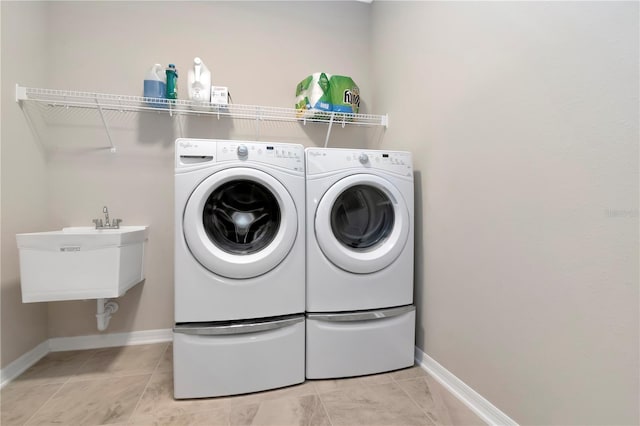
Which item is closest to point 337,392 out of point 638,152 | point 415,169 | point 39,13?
point 415,169

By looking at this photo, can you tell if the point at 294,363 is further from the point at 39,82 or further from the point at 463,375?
the point at 39,82

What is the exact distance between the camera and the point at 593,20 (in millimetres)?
813

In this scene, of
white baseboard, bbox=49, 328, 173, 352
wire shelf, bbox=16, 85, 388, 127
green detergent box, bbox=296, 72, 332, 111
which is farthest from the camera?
green detergent box, bbox=296, 72, 332, 111

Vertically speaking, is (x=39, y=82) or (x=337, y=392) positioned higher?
(x=39, y=82)

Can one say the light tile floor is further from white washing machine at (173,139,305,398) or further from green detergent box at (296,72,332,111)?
green detergent box at (296,72,332,111)

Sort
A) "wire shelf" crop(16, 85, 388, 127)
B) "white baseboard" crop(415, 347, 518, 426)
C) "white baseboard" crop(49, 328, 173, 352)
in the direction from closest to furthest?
"white baseboard" crop(415, 347, 518, 426) < "wire shelf" crop(16, 85, 388, 127) < "white baseboard" crop(49, 328, 173, 352)

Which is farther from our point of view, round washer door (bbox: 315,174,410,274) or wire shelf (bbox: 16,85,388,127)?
wire shelf (bbox: 16,85,388,127)

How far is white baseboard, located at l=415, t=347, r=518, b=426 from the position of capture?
109cm

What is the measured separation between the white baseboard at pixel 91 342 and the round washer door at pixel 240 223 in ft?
3.09

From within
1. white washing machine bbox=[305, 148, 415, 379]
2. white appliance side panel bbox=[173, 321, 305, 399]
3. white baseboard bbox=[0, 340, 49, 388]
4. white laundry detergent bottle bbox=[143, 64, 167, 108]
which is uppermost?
white laundry detergent bottle bbox=[143, 64, 167, 108]

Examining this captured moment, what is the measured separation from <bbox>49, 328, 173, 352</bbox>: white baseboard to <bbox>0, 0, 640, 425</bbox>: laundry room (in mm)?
10

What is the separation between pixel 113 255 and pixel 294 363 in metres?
0.94

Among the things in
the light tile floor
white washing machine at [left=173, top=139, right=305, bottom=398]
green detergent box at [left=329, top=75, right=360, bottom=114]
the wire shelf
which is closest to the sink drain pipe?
the light tile floor

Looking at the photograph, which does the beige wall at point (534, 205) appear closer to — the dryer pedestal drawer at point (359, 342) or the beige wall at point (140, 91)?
the dryer pedestal drawer at point (359, 342)
